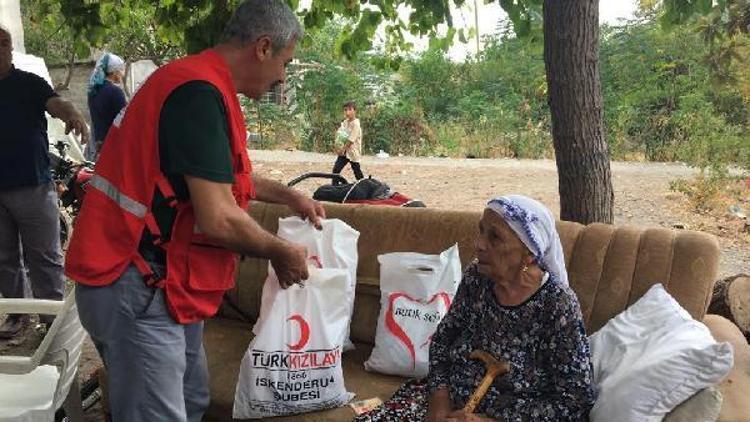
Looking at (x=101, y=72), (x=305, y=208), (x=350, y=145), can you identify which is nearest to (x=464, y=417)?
(x=305, y=208)

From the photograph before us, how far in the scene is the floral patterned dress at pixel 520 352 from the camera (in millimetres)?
2131

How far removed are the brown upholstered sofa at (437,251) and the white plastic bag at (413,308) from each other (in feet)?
0.33

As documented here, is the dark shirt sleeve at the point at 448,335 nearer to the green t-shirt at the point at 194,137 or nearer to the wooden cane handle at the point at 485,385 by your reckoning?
the wooden cane handle at the point at 485,385

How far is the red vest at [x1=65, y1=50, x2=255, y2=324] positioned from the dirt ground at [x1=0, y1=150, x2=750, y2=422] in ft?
9.06

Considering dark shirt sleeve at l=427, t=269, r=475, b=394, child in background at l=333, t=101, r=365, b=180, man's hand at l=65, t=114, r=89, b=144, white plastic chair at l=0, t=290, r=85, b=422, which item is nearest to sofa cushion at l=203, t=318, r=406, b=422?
dark shirt sleeve at l=427, t=269, r=475, b=394

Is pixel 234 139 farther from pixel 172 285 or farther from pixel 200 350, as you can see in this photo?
pixel 200 350

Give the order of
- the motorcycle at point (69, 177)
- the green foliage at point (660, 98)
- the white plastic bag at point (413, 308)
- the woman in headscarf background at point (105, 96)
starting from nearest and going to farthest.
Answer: the white plastic bag at point (413, 308), the motorcycle at point (69, 177), the woman in headscarf background at point (105, 96), the green foliage at point (660, 98)

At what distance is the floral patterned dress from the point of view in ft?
6.99

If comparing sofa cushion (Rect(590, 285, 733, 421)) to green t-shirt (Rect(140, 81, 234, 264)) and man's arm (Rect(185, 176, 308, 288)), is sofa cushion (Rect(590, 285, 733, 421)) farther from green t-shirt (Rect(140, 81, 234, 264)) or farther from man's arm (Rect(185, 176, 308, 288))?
green t-shirt (Rect(140, 81, 234, 264))

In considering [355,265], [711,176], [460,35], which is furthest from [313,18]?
[711,176]

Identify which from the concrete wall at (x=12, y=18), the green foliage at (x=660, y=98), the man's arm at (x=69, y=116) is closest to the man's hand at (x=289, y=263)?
the man's arm at (x=69, y=116)

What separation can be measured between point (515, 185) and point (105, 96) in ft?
22.2

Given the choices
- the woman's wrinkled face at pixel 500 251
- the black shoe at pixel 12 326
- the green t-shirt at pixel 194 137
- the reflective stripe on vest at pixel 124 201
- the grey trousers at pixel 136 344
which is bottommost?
the black shoe at pixel 12 326

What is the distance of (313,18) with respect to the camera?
4676mm
